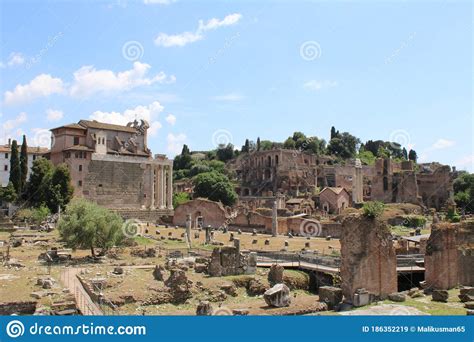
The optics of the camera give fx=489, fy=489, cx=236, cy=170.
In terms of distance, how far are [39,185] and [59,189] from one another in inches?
91.6

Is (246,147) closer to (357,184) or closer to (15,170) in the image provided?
(357,184)

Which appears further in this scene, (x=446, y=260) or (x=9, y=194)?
(x=9, y=194)

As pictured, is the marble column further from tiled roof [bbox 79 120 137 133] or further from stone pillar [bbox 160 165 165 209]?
tiled roof [bbox 79 120 137 133]

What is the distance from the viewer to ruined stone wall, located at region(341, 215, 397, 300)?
64.4ft

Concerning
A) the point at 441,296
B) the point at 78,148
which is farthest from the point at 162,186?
the point at 441,296

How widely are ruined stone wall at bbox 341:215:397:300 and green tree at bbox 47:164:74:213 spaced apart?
37151 mm

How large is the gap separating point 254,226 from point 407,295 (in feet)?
109

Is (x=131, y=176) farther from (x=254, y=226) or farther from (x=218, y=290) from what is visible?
(x=218, y=290)

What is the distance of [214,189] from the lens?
7131cm

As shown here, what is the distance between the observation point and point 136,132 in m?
67.0

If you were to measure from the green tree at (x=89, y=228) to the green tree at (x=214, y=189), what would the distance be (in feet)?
131

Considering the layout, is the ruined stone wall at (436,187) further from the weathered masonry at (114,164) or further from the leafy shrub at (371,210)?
the leafy shrub at (371,210)

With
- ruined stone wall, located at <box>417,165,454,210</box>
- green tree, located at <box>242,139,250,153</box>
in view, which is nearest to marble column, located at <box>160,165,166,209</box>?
ruined stone wall, located at <box>417,165,454,210</box>

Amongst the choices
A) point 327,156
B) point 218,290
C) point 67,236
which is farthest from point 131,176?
→ point 327,156
